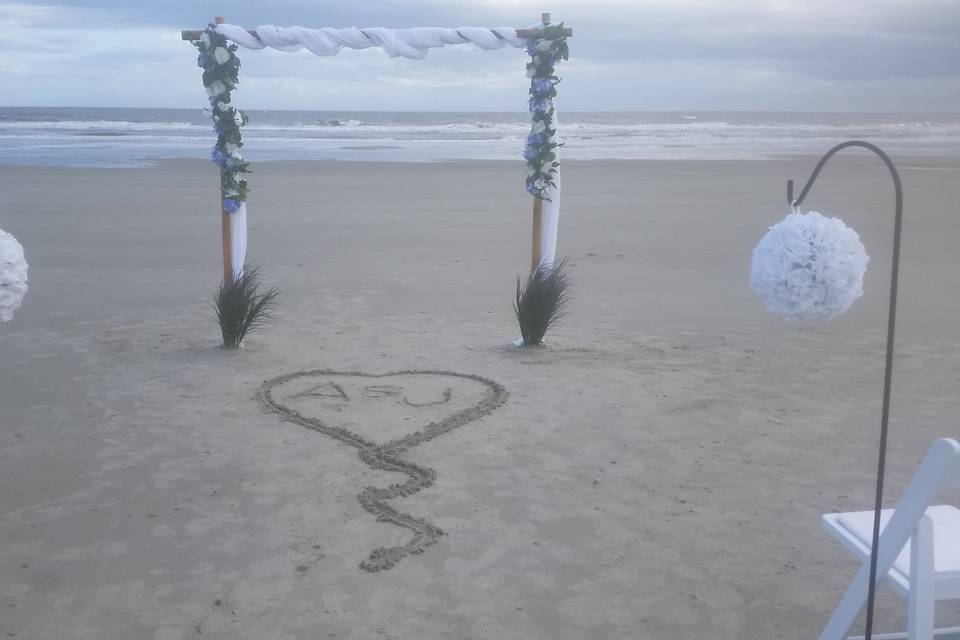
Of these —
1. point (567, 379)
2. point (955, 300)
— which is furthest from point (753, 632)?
point (955, 300)

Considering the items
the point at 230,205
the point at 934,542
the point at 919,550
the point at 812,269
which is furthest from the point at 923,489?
the point at 230,205

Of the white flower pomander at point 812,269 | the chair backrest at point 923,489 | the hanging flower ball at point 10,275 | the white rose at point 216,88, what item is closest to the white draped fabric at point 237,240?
the white rose at point 216,88

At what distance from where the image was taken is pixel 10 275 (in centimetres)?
315

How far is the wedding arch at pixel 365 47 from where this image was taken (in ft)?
23.1

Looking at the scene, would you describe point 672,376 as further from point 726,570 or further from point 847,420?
point 726,570

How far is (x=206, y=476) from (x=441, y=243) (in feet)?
A: 27.5

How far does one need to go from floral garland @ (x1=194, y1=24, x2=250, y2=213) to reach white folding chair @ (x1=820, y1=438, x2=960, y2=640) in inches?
221

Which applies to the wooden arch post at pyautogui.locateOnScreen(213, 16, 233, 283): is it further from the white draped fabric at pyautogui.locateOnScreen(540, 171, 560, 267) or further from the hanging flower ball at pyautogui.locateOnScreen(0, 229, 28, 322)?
the hanging flower ball at pyautogui.locateOnScreen(0, 229, 28, 322)

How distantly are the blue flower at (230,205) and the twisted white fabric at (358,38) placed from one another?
1216 millimetres

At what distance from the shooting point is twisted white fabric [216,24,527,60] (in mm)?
7023

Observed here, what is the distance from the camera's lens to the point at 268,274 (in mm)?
10617

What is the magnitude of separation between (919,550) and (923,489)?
0.20 metres

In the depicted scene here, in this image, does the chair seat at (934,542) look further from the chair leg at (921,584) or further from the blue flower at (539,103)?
→ the blue flower at (539,103)

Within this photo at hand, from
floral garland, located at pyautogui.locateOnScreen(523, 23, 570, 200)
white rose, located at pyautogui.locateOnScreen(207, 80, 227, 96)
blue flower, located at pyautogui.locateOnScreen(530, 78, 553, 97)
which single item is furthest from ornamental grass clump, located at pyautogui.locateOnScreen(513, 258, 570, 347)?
white rose, located at pyautogui.locateOnScreen(207, 80, 227, 96)
